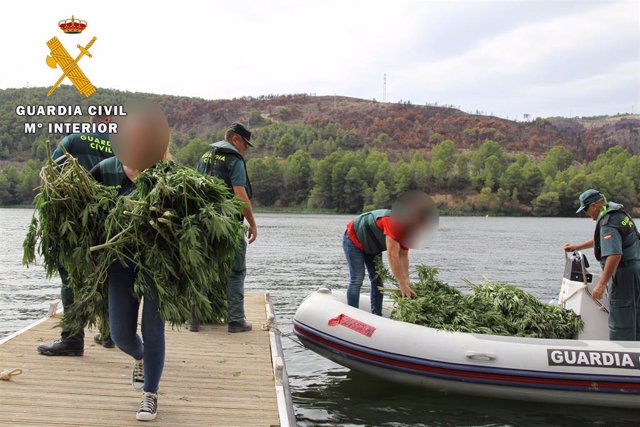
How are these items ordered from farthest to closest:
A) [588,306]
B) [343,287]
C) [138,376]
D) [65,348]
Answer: [343,287], [588,306], [65,348], [138,376]

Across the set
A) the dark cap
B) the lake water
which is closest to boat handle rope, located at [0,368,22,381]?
the lake water

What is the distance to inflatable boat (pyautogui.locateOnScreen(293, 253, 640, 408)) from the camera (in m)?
7.60

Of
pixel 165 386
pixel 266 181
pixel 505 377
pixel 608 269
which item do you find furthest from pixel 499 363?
pixel 266 181

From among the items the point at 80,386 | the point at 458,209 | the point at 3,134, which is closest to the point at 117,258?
the point at 80,386

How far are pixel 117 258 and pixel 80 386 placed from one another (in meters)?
1.79

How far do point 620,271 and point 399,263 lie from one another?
3065mm

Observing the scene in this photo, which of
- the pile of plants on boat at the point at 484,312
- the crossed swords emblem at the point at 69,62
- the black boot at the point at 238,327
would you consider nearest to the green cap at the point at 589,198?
the pile of plants on boat at the point at 484,312

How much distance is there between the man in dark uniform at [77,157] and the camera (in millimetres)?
6000

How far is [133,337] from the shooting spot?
4.75m

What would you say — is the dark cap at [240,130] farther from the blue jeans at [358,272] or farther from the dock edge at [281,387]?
the dock edge at [281,387]

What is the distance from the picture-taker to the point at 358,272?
333 inches

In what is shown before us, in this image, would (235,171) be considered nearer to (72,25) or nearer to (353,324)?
(353,324)

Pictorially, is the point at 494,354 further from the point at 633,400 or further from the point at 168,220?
the point at 168,220

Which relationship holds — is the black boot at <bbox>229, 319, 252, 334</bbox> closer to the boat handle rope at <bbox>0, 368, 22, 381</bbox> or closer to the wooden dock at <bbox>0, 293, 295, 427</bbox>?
the wooden dock at <bbox>0, 293, 295, 427</bbox>
